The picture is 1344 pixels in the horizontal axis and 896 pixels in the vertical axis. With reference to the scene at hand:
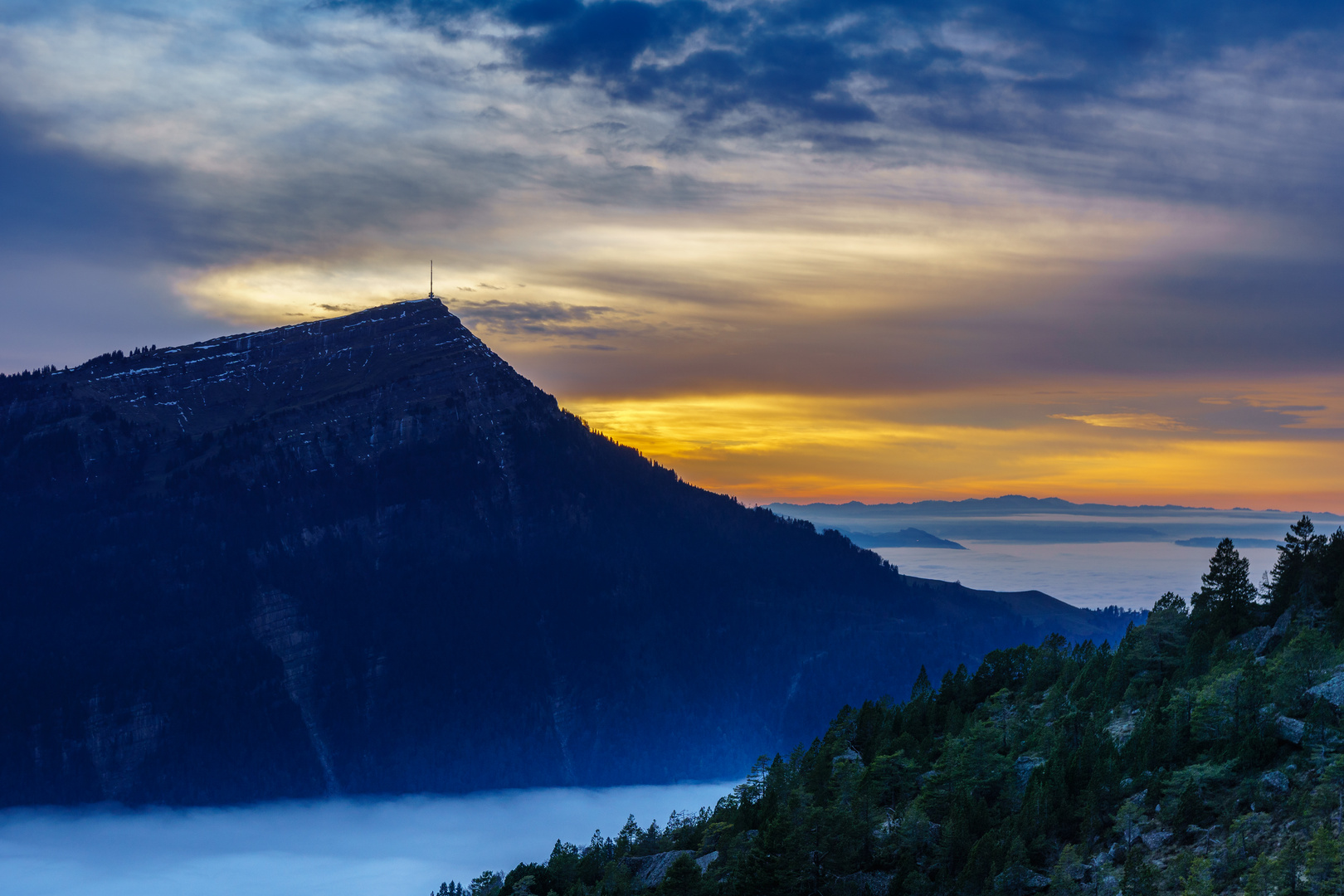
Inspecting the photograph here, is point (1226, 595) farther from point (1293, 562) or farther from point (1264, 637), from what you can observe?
point (1264, 637)

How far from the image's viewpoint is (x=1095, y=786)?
116062 millimetres

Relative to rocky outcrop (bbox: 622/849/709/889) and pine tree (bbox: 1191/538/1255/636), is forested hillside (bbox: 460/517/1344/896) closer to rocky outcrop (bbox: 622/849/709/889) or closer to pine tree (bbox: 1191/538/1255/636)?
pine tree (bbox: 1191/538/1255/636)

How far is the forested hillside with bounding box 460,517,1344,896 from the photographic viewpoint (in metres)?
101

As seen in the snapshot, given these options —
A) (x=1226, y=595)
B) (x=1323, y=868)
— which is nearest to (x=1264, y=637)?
(x=1226, y=595)

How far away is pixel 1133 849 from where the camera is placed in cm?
10138

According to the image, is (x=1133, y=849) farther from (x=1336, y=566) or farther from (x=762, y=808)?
(x=1336, y=566)

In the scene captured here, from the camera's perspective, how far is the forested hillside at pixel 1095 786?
10125 cm

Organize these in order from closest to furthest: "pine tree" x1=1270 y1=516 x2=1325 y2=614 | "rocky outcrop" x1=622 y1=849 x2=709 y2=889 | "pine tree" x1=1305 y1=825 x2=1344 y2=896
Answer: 1. "pine tree" x1=1305 y1=825 x2=1344 y2=896
2. "rocky outcrop" x1=622 y1=849 x2=709 y2=889
3. "pine tree" x1=1270 y1=516 x2=1325 y2=614

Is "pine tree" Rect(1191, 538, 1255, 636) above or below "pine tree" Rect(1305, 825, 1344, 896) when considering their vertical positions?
above

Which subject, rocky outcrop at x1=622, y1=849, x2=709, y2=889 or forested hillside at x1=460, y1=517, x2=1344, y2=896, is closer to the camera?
forested hillside at x1=460, y1=517, x2=1344, y2=896

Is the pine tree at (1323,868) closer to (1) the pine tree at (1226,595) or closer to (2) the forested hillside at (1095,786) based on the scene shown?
(2) the forested hillside at (1095,786)

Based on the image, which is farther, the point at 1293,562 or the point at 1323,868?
the point at 1293,562

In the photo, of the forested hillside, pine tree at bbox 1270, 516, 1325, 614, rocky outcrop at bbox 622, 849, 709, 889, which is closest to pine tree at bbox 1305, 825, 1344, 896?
the forested hillside

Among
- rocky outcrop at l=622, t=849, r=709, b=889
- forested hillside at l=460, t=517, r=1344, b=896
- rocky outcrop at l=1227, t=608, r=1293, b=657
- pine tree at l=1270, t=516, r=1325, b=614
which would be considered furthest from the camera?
pine tree at l=1270, t=516, r=1325, b=614
